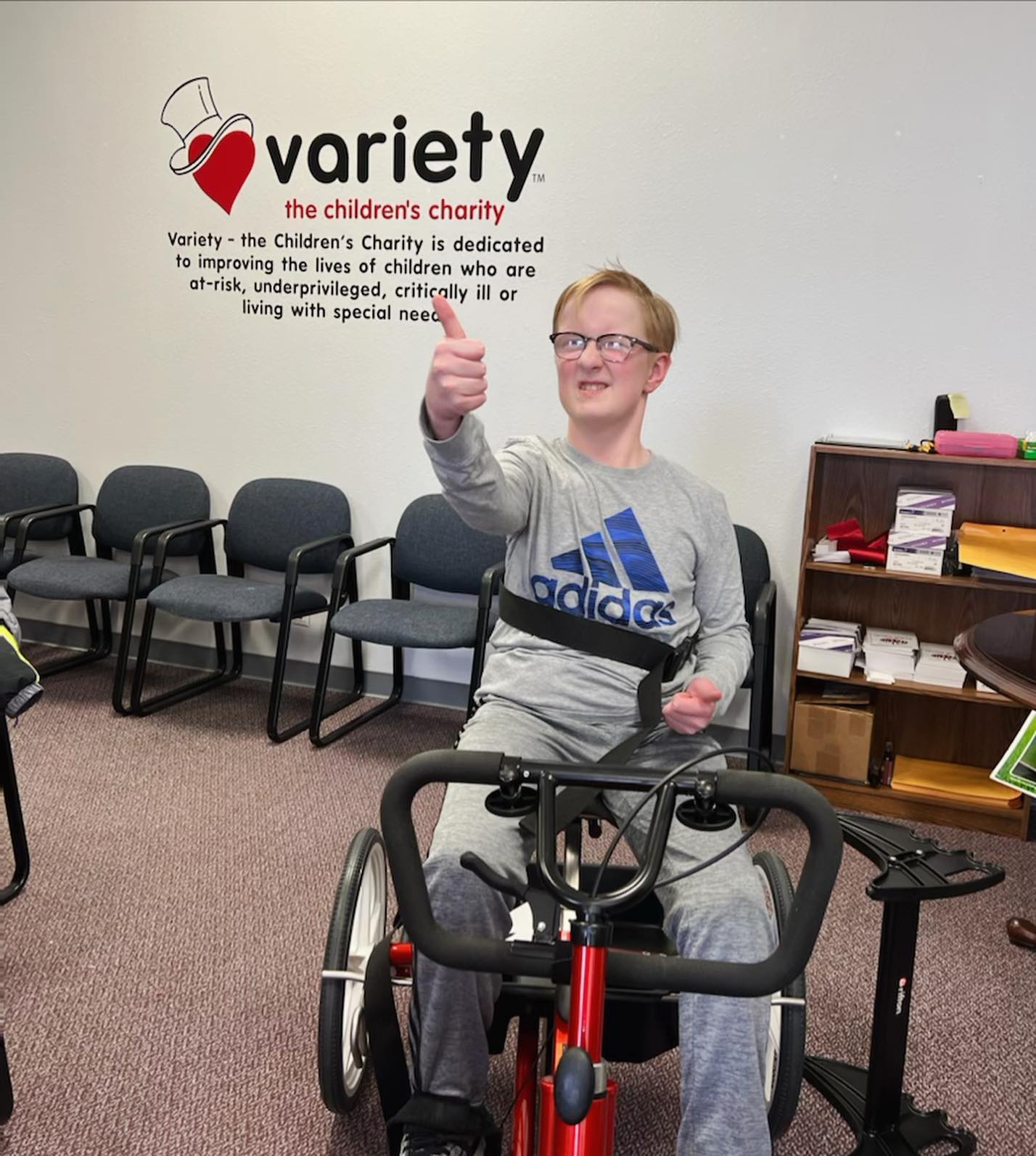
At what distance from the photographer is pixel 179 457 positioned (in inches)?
172

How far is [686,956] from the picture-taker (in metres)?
1.55

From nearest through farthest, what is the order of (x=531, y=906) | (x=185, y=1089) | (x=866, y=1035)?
(x=531, y=906) → (x=185, y=1089) → (x=866, y=1035)

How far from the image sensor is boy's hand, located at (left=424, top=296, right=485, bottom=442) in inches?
57.4

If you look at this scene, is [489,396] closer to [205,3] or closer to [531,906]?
[205,3]

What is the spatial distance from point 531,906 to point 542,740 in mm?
315

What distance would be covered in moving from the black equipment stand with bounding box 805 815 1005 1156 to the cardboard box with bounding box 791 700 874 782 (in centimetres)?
153

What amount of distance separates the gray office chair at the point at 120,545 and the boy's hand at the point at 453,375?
2.65m

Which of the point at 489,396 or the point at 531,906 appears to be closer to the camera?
the point at 531,906

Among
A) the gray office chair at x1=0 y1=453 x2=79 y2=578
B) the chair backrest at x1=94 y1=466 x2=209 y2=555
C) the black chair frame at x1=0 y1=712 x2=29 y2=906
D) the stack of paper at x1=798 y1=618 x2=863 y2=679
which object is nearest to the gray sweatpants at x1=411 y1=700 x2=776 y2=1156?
the black chair frame at x1=0 y1=712 x2=29 y2=906

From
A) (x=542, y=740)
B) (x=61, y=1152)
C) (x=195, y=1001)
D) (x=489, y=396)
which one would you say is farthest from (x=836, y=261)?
(x=61, y=1152)

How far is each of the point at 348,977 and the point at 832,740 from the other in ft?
6.60

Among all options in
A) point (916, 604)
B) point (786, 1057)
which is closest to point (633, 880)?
point (786, 1057)

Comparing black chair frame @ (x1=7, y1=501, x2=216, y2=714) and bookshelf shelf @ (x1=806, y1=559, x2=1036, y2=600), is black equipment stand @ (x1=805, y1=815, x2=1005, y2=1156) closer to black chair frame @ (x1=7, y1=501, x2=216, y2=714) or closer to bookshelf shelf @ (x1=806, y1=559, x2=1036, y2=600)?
bookshelf shelf @ (x1=806, y1=559, x2=1036, y2=600)

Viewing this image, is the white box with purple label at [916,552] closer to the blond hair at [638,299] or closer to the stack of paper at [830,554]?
the stack of paper at [830,554]
